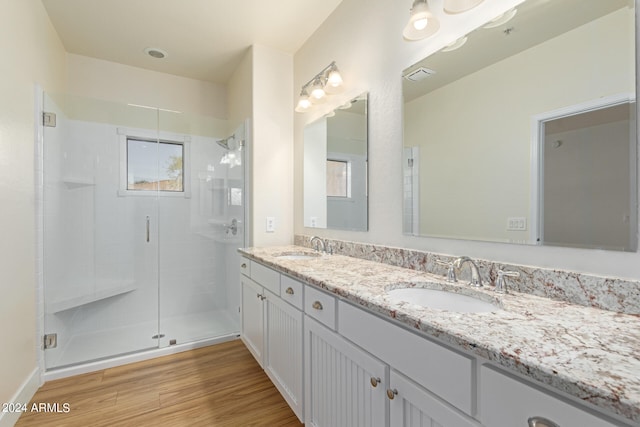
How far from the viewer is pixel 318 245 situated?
213 cm

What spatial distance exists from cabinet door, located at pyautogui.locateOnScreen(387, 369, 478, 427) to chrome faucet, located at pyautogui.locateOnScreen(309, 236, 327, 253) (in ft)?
4.07

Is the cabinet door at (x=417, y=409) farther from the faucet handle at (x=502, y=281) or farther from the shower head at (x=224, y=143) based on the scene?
the shower head at (x=224, y=143)

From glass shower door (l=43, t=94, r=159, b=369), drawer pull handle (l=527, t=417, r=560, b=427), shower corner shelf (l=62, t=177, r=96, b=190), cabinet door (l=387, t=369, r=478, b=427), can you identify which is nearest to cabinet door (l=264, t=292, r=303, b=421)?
cabinet door (l=387, t=369, r=478, b=427)

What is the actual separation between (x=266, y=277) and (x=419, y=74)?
4.60ft

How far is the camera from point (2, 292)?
1493mm

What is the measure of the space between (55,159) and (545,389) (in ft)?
9.65

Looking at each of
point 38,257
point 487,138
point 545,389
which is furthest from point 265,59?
point 545,389

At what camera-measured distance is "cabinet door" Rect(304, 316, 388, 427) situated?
0.95m

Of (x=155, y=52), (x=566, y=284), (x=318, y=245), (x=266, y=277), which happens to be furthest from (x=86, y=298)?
(x=566, y=284)

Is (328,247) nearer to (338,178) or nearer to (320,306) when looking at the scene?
(338,178)

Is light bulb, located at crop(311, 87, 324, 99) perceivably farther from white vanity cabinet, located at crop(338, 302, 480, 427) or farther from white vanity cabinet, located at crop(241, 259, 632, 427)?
white vanity cabinet, located at crop(338, 302, 480, 427)

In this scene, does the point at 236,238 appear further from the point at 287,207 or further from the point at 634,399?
the point at 634,399

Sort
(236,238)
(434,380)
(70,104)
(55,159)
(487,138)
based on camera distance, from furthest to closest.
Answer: (236,238) < (70,104) < (55,159) < (487,138) < (434,380)

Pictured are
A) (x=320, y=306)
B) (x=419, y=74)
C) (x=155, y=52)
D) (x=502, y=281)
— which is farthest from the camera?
(x=155, y=52)
